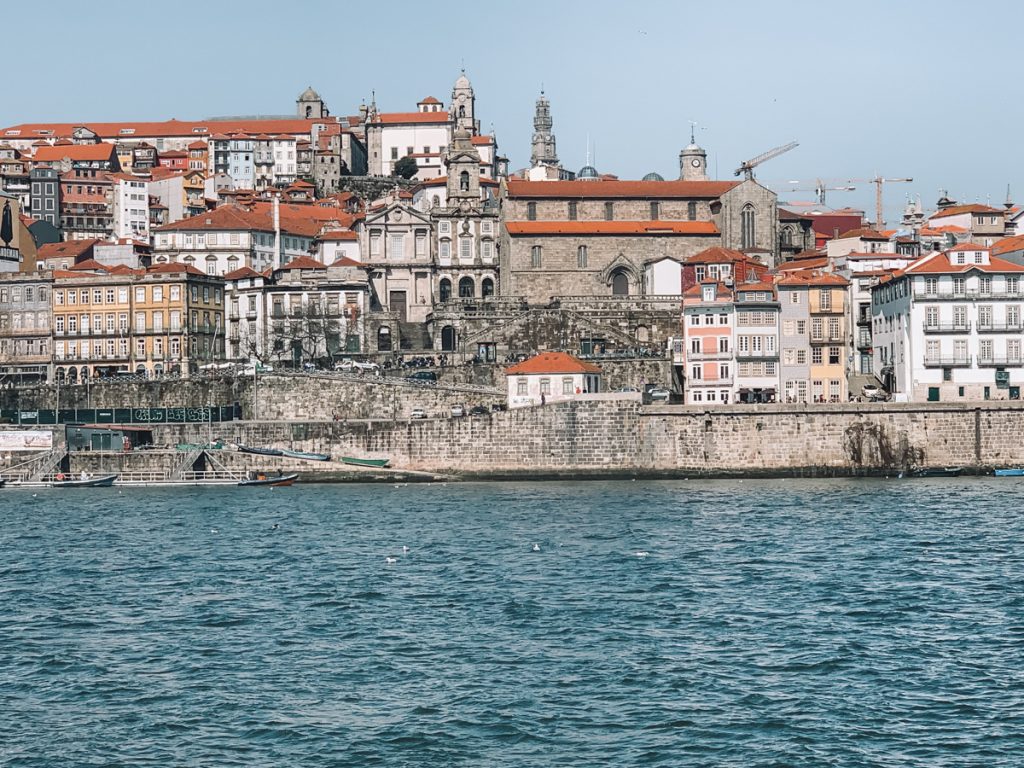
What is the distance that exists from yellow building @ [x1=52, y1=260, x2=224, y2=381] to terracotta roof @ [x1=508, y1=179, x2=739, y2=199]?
23901 mm

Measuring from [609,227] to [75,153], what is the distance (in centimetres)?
7770

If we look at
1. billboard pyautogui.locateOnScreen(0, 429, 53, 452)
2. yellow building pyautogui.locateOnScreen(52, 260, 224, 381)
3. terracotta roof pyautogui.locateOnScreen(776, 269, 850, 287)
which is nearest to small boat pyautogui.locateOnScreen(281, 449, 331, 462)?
billboard pyautogui.locateOnScreen(0, 429, 53, 452)

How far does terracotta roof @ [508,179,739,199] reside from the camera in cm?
10881

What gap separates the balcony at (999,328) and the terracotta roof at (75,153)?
110 metres

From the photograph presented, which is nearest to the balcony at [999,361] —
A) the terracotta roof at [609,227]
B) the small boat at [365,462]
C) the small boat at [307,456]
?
the small boat at [365,462]

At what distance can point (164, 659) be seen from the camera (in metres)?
32.4

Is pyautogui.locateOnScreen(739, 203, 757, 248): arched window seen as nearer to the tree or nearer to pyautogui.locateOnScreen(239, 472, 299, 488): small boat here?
pyautogui.locateOnScreen(239, 472, 299, 488): small boat

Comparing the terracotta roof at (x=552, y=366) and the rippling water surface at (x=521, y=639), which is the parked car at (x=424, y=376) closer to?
the terracotta roof at (x=552, y=366)

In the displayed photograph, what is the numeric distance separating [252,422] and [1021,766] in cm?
5646

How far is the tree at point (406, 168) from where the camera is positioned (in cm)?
16388

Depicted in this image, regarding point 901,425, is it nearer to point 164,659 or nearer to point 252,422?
point 252,422

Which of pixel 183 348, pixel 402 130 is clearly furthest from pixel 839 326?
pixel 402 130

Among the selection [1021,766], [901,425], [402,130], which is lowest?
[1021,766]

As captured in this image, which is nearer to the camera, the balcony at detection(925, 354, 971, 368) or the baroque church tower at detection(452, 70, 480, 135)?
the balcony at detection(925, 354, 971, 368)
